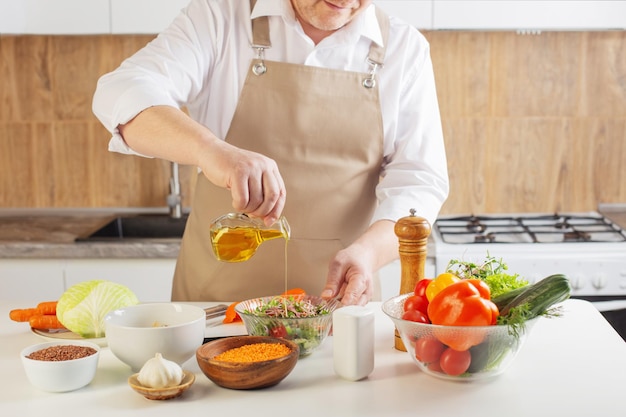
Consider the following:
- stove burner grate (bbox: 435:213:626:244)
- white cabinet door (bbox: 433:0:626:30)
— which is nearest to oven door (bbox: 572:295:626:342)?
stove burner grate (bbox: 435:213:626:244)

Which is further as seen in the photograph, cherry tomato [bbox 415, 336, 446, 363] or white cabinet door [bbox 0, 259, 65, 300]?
white cabinet door [bbox 0, 259, 65, 300]

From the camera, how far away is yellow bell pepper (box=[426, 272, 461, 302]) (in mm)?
1316

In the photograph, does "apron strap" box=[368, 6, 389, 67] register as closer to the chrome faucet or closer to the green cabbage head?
the green cabbage head

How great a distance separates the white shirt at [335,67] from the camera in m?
1.93

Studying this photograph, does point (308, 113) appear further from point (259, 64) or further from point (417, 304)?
point (417, 304)

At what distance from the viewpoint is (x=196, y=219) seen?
2.08 metres

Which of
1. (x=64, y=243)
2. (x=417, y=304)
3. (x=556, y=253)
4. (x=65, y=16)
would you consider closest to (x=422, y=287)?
(x=417, y=304)

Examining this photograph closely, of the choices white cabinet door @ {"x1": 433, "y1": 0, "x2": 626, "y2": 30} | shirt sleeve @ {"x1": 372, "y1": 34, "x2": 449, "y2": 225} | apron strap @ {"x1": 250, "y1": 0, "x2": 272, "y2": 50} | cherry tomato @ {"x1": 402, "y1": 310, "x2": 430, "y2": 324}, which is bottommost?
cherry tomato @ {"x1": 402, "y1": 310, "x2": 430, "y2": 324}

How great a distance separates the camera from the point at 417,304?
1.33m

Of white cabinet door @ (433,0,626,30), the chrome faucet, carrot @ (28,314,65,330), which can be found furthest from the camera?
the chrome faucet

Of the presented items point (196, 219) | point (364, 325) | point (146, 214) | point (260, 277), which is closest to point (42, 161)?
point (146, 214)

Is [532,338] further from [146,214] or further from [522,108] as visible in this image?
[146,214]

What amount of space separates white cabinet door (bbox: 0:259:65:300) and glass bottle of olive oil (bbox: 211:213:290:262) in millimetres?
1267

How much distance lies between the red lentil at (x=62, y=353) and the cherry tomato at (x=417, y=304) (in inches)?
19.4
